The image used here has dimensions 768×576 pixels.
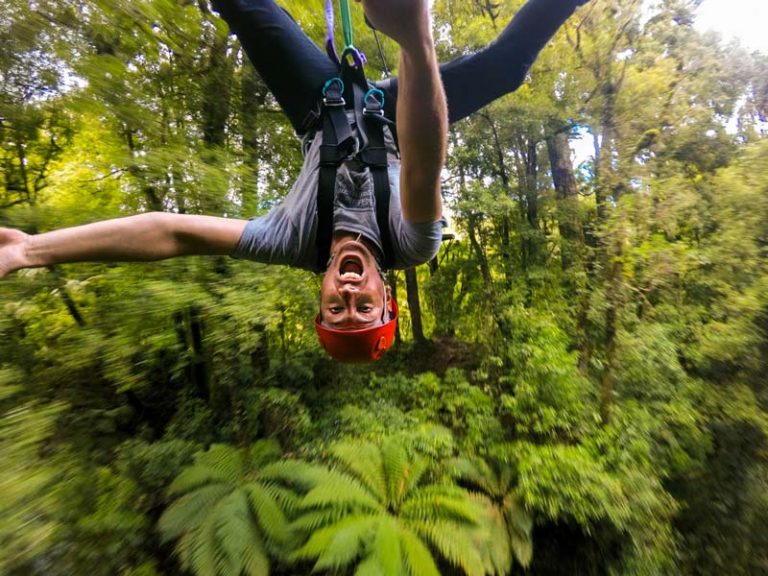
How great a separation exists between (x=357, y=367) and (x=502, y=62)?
5613mm

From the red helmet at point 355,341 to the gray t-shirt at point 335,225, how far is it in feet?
0.95

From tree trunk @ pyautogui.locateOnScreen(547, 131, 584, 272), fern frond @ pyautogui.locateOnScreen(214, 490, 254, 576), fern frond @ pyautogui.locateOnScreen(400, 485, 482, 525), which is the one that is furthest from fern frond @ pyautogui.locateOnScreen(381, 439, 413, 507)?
tree trunk @ pyautogui.locateOnScreen(547, 131, 584, 272)

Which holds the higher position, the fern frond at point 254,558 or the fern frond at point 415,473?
the fern frond at point 415,473

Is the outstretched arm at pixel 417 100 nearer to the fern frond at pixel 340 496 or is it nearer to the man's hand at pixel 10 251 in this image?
the man's hand at pixel 10 251

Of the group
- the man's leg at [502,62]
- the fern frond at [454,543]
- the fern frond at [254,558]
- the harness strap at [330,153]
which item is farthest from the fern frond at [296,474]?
the man's leg at [502,62]

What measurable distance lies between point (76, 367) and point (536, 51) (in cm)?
269

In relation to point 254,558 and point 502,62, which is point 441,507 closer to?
point 254,558

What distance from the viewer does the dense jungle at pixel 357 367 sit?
1.79 metres

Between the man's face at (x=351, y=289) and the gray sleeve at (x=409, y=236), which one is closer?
the gray sleeve at (x=409, y=236)

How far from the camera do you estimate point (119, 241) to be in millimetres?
1239

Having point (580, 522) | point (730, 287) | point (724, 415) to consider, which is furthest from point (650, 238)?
point (580, 522)

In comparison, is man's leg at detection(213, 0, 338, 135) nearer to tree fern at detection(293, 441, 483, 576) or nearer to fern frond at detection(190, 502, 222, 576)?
tree fern at detection(293, 441, 483, 576)

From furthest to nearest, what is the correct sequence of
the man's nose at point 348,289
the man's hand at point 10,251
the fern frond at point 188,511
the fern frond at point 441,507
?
the fern frond at point 441,507, the fern frond at point 188,511, the man's nose at point 348,289, the man's hand at point 10,251

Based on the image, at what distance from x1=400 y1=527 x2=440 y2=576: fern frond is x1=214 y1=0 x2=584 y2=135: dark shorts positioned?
3075 mm
